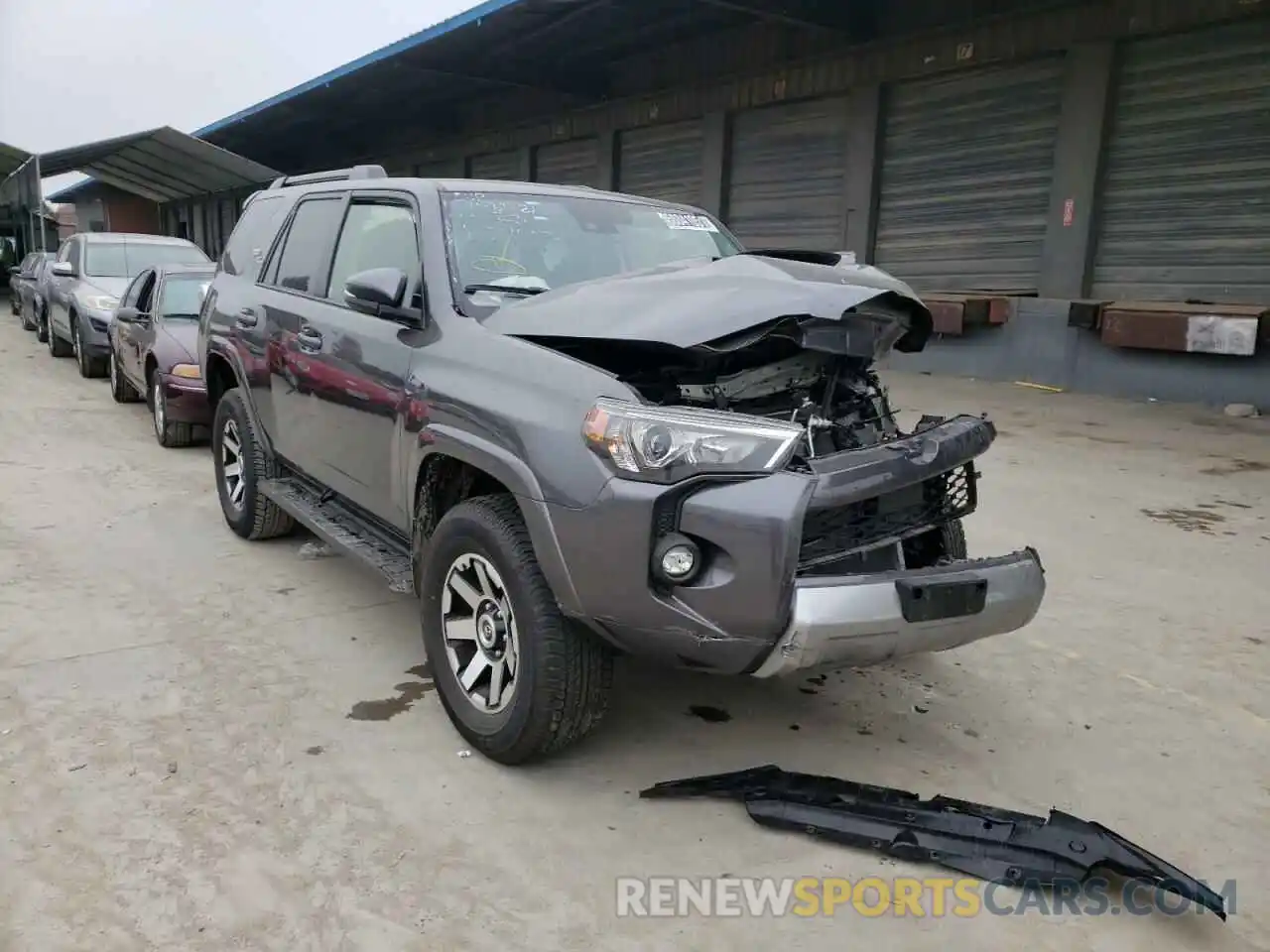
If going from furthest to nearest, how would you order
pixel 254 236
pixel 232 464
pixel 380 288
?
pixel 232 464 < pixel 254 236 < pixel 380 288

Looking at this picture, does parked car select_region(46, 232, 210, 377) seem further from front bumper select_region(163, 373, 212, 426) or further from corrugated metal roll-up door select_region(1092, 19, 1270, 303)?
corrugated metal roll-up door select_region(1092, 19, 1270, 303)

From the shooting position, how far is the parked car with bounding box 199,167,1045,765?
273 cm

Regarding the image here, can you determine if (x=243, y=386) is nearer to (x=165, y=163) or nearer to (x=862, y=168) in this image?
(x=862, y=168)

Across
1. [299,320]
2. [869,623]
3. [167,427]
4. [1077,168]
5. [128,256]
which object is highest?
[1077,168]

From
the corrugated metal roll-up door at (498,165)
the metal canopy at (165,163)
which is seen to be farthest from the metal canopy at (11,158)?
the corrugated metal roll-up door at (498,165)

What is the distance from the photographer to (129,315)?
9344 mm

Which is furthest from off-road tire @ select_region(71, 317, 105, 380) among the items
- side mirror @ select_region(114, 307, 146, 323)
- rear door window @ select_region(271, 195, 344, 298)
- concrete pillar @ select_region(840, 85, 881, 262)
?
concrete pillar @ select_region(840, 85, 881, 262)

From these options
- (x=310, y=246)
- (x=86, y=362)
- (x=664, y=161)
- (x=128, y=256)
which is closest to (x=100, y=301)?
(x=86, y=362)

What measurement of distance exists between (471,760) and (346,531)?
4.95ft

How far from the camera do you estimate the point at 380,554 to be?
4.08m

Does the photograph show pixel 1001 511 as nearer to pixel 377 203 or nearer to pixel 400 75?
pixel 377 203

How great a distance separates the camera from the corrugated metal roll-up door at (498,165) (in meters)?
22.2

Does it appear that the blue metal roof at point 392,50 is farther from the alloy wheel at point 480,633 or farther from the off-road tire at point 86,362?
the alloy wheel at point 480,633

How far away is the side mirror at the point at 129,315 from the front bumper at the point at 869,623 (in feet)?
26.5
